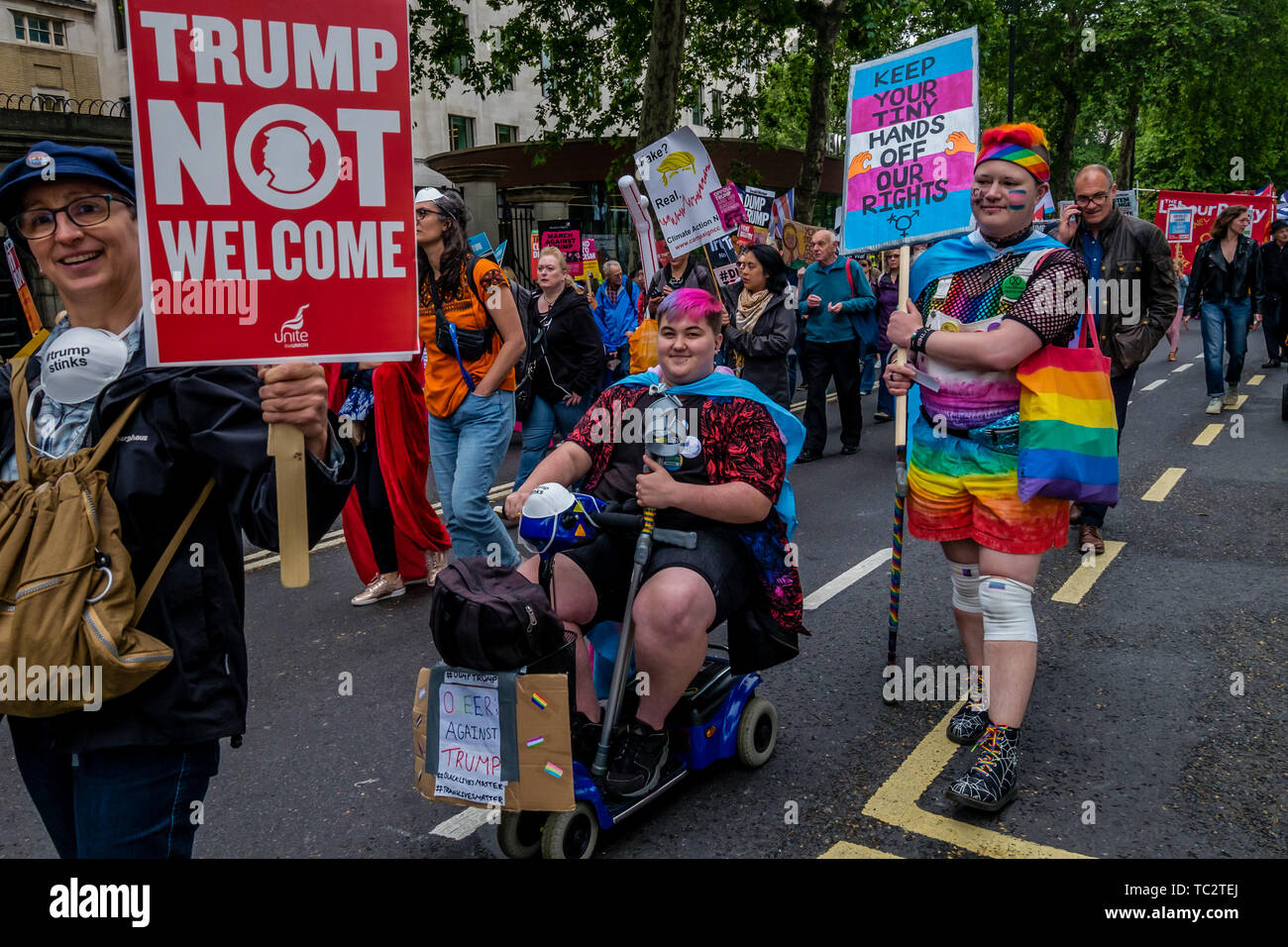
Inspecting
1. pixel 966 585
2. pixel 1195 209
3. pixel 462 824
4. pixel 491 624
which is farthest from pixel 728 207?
pixel 1195 209

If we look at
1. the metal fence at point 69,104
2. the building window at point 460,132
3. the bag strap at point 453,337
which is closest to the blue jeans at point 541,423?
the bag strap at point 453,337

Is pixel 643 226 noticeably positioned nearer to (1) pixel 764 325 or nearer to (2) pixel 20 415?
(1) pixel 764 325

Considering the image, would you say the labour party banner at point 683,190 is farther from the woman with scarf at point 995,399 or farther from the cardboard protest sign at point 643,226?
the woman with scarf at point 995,399

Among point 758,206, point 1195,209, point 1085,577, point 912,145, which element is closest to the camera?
point 912,145

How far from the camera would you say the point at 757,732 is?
367 centimetres

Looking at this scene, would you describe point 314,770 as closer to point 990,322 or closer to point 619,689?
point 619,689

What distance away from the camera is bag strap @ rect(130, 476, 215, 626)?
1.92 meters

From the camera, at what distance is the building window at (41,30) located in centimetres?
2753

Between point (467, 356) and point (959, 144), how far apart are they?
245 centimetres

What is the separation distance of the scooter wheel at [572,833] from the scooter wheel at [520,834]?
71mm

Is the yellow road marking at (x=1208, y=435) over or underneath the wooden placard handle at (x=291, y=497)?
underneath

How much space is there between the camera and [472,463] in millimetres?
5164

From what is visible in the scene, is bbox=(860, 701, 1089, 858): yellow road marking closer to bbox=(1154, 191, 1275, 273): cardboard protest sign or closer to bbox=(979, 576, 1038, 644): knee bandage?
bbox=(979, 576, 1038, 644): knee bandage
